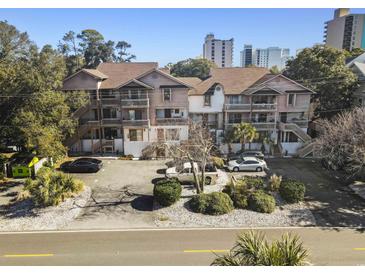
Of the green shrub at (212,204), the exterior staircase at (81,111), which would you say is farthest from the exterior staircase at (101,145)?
the green shrub at (212,204)

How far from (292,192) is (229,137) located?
513 inches

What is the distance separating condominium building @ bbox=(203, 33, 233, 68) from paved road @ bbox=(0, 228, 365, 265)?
162m

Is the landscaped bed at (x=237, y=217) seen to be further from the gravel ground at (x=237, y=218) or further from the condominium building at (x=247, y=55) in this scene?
the condominium building at (x=247, y=55)

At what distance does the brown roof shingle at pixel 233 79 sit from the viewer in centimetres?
3375

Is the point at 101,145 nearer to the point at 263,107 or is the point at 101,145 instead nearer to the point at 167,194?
the point at 167,194

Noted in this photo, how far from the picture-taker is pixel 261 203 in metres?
18.8

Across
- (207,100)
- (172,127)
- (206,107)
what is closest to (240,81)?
(207,100)

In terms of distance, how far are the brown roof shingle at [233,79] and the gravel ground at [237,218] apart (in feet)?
58.1

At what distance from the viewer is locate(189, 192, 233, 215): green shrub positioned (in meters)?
18.4

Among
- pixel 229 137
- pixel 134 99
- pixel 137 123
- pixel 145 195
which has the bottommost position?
pixel 145 195

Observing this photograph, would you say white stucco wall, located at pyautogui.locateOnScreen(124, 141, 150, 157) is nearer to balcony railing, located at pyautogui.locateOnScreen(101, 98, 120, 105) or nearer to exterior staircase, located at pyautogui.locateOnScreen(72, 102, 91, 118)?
balcony railing, located at pyautogui.locateOnScreen(101, 98, 120, 105)

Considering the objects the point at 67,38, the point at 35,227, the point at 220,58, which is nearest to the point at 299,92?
the point at 35,227

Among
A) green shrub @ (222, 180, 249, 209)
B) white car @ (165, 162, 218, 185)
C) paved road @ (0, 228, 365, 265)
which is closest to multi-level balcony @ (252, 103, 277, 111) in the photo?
white car @ (165, 162, 218, 185)

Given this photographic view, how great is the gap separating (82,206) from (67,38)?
5438 centimetres
